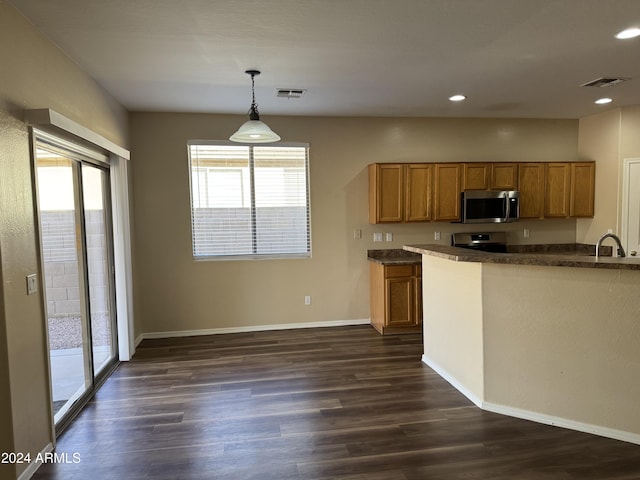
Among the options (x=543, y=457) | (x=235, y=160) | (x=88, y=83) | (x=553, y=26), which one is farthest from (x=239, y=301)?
(x=553, y=26)

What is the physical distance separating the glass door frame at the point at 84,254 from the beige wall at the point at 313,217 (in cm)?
73

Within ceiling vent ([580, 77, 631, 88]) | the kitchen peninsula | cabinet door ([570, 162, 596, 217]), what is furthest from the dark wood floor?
cabinet door ([570, 162, 596, 217])

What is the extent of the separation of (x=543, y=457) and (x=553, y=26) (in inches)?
108

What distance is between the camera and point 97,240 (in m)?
3.92

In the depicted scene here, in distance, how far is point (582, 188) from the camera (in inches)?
215

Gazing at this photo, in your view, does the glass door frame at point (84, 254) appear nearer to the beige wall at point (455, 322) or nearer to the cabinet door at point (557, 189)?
the beige wall at point (455, 322)

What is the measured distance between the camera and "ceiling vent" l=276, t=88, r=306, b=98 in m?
4.05

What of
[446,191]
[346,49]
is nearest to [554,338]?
[346,49]

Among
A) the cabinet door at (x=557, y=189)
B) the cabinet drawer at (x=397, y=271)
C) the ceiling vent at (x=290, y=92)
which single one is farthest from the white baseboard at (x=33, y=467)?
the cabinet door at (x=557, y=189)

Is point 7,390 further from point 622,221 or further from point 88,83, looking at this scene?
point 622,221

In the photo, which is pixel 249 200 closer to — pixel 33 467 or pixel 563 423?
pixel 33 467

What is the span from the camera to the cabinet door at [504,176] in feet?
17.5

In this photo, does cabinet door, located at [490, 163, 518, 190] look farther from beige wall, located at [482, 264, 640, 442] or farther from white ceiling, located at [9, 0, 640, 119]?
beige wall, located at [482, 264, 640, 442]

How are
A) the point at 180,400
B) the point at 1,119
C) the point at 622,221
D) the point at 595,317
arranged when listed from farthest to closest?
the point at 622,221 → the point at 180,400 → the point at 595,317 → the point at 1,119
